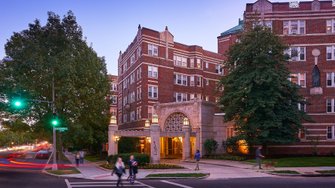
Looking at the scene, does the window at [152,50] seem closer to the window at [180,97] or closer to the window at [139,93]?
the window at [139,93]

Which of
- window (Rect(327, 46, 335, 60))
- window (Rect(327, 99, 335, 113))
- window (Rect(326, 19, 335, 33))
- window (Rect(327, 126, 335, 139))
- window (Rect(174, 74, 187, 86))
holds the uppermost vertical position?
window (Rect(326, 19, 335, 33))

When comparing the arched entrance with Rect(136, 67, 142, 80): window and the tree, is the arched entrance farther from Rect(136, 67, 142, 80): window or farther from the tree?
Rect(136, 67, 142, 80): window

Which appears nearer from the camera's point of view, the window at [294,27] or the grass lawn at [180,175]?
the grass lawn at [180,175]

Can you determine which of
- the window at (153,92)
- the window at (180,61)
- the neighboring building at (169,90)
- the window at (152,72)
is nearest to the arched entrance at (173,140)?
the neighboring building at (169,90)

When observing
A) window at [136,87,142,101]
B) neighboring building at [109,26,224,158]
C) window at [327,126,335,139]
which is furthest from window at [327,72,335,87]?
window at [136,87,142,101]

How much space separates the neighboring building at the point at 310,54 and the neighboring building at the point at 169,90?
9.33 meters

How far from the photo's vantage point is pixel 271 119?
133ft

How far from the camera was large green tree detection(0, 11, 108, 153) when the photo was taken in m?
41.9

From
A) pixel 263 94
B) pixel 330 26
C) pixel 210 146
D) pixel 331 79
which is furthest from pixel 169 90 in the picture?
pixel 330 26

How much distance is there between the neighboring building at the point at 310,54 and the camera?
47.8m

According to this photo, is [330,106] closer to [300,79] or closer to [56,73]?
[300,79]

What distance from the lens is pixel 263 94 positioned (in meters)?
41.2

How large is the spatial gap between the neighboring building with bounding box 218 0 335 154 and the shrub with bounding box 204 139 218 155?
692 cm

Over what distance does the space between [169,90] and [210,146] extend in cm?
1664
